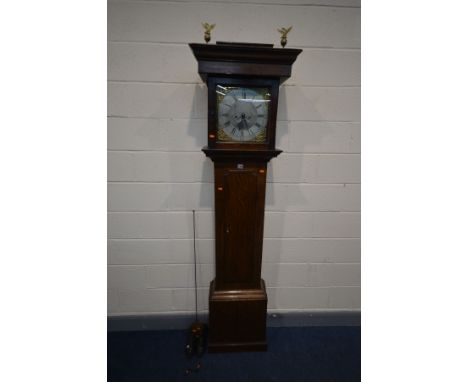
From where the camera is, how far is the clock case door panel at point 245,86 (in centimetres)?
135

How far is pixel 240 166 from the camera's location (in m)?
1.47

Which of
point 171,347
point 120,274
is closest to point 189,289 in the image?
point 171,347

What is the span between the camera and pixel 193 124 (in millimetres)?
1699

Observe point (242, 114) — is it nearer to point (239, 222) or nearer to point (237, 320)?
point (239, 222)

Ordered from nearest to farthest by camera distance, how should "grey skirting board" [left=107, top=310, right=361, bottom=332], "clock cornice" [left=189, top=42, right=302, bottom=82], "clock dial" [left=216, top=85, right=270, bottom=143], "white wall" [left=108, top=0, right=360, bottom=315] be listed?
1. "clock cornice" [left=189, top=42, right=302, bottom=82]
2. "clock dial" [left=216, top=85, right=270, bottom=143]
3. "white wall" [left=108, top=0, right=360, bottom=315]
4. "grey skirting board" [left=107, top=310, right=361, bottom=332]

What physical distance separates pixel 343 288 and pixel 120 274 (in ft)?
5.53

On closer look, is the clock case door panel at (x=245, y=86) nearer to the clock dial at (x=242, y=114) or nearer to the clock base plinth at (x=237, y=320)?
the clock dial at (x=242, y=114)

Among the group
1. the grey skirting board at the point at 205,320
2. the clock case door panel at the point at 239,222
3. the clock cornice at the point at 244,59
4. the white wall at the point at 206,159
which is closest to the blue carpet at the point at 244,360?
the grey skirting board at the point at 205,320

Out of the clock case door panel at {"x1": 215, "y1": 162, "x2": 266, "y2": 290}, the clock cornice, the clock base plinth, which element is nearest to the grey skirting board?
the clock base plinth

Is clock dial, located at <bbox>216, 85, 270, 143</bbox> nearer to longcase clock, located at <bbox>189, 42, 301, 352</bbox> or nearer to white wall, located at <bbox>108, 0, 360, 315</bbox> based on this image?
longcase clock, located at <bbox>189, 42, 301, 352</bbox>

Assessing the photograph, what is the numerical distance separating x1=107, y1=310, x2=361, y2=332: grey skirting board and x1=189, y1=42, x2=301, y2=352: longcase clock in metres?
0.31

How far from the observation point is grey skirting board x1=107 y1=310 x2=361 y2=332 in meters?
1.95

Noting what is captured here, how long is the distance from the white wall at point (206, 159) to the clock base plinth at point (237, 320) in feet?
0.94

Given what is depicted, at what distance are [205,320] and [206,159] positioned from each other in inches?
48.0
